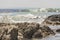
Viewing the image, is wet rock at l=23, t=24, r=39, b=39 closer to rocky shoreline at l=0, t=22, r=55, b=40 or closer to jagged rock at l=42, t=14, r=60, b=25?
rocky shoreline at l=0, t=22, r=55, b=40

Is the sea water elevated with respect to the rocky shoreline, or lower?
elevated

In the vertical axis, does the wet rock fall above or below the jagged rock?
below

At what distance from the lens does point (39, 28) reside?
1.36 metres

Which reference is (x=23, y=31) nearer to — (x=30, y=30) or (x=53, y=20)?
(x=30, y=30)

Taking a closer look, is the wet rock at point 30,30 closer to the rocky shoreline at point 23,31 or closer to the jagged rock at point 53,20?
the rocky shoreline at point 23,31

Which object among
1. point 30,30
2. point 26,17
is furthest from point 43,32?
point 26,17

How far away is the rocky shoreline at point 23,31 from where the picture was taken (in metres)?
1.35

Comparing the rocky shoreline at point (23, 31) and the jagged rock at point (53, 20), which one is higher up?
the jagged rock at point (53, 20)

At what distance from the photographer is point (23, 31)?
4.46 ft

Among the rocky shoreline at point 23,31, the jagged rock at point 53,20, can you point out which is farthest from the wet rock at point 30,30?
the jagged rock at point 53,20

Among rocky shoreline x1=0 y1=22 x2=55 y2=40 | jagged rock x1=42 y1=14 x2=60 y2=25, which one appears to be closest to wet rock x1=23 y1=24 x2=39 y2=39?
rocky shoreline x1=0 y1=22 x2=55 y2=40

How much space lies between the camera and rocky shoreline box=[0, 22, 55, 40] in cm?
135

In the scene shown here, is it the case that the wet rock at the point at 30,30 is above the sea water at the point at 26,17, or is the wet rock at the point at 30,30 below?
below

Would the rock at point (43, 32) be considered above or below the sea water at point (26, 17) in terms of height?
below
